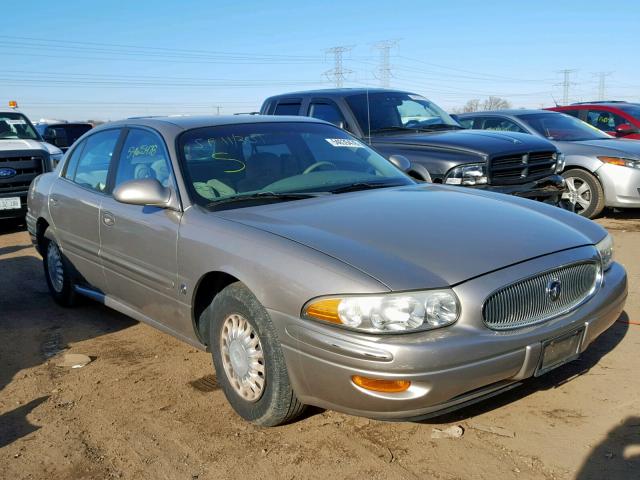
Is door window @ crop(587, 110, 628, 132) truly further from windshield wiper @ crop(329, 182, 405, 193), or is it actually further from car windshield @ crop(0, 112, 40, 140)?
car windshield @ crop(0, 112, 40, 140)

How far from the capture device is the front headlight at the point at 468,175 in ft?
23.1

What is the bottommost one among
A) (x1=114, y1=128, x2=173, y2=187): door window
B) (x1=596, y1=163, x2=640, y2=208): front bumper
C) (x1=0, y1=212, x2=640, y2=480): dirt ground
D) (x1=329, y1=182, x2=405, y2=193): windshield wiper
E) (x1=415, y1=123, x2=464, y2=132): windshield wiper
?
(x1=0, y1=212, x2=640, y2=480): dirt ground

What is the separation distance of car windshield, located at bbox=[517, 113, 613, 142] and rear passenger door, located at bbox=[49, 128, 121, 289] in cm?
678

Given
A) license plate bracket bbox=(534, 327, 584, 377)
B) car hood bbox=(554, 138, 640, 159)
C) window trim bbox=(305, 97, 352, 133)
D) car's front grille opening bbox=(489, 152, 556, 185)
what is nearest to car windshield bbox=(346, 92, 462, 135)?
window trim bbox=(305, 97, 352, 133)

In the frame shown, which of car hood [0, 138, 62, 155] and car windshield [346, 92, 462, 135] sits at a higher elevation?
car windshield [346, 92, 462, 135]

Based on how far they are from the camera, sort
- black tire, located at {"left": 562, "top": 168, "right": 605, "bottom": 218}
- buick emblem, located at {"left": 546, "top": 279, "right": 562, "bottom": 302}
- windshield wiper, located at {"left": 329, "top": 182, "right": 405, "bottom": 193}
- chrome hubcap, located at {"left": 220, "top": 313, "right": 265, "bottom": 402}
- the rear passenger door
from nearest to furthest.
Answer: buick emblem, located at {"left": 546, "top": 279, "right": 562, "bottom": 302}
chrome hubcap, located at {"left": 220, "top": 313, "right": 265, "bottom": 402}
windshield wiper, located at {"left": 329, "top": 182, "right": 405, "bottom": 193}
the rear passenger door
black tire, located at {"left": 562, "top": 168, "right": 605, "bottom": 218}

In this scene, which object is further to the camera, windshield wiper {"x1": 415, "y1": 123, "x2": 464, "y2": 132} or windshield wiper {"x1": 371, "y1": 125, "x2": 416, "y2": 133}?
windshield wiper {"x1": 415, "y1": 123, "x2": 464, "y2": 132}

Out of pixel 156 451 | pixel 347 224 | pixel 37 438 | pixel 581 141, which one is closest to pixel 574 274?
pixel 347 224

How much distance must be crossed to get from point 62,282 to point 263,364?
10.3ft

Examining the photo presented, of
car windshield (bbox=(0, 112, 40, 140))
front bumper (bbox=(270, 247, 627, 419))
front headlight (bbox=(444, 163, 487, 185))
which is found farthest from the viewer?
car windshield (bbox=(0, 112, 40, 140))

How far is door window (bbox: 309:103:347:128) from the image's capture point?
795 cm

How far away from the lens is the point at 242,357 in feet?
11.3

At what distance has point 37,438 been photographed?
3473 mm

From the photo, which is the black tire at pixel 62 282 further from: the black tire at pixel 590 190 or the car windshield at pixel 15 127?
the black tire at pixel 590 190
